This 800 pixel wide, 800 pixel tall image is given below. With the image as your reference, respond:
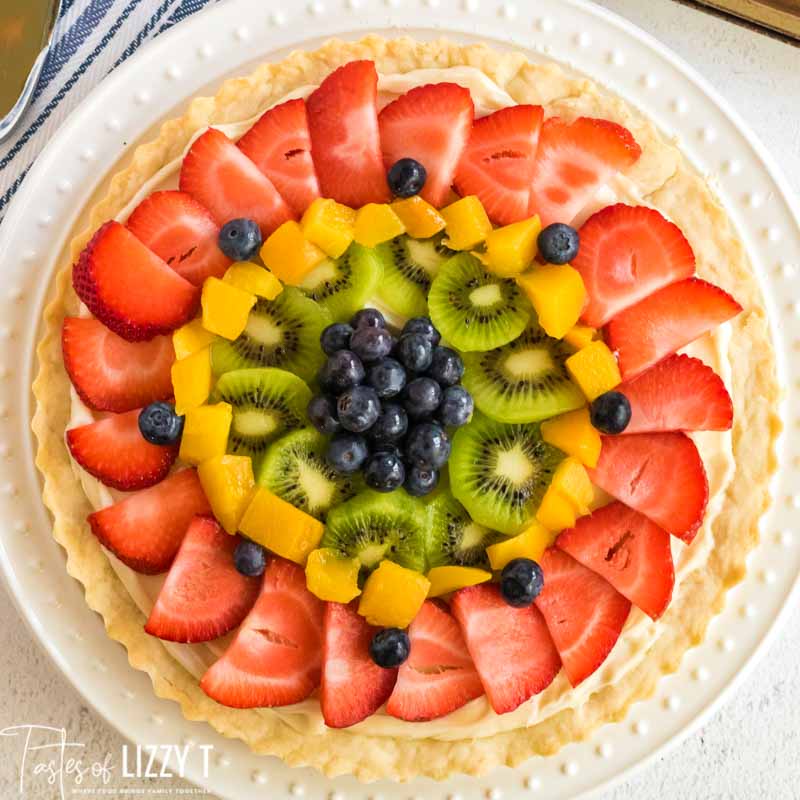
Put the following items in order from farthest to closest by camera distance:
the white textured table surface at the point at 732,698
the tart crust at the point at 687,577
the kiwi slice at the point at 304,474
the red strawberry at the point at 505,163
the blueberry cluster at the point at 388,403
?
the white textured table surface at the point at 732,698 < the tart crust at the point at 687,577 < the red strawberry at the point at 505,163 < the kiwi slice at the point at 304,474 < the blueberry cluster at the point at 388,403

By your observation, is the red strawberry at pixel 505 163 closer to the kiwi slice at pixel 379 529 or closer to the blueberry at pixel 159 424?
the kiwi slice at pixel 379 529

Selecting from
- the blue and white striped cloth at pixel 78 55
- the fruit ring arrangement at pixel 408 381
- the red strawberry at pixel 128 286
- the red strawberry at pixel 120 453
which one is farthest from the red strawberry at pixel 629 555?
the blue and white striped cloth at pixel 78 55

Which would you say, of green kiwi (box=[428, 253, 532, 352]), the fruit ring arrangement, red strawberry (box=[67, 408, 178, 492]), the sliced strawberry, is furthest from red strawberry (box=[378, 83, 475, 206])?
red strawberry (box=[67, 408, 178, 492])

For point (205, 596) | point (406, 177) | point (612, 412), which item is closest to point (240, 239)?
point (406, 177)

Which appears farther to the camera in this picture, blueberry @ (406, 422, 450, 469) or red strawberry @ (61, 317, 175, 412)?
red strawberry @ (61, 317, 175, 412)

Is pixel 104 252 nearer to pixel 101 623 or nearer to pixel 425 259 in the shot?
pixel 425 259

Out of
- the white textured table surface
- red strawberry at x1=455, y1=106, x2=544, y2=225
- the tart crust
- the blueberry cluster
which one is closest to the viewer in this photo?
the blueberry cluster

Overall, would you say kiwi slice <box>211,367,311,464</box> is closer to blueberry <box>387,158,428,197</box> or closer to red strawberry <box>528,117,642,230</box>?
blueberry <box>387,158,428,197</box>
